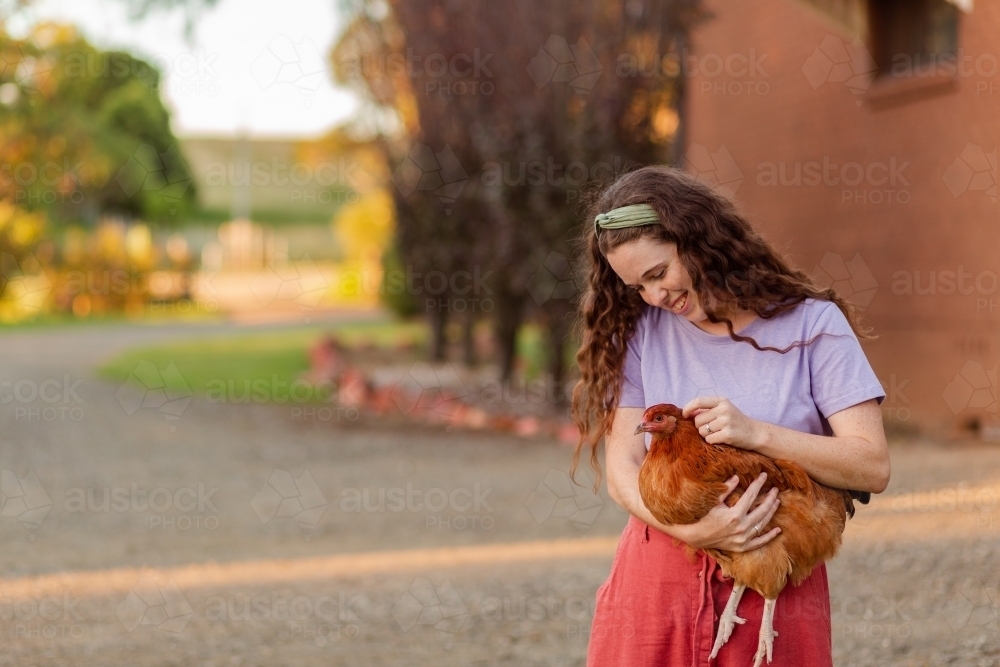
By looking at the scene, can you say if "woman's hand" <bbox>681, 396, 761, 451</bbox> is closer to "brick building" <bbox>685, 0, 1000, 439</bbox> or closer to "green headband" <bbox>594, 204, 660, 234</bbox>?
"green headband" <bbox>594, 204, 660, 234</bbox>

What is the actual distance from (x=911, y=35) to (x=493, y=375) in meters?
6.70

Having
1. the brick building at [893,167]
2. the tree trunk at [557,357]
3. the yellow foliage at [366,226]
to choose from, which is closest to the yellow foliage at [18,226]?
the yellow foliage at [366,226]

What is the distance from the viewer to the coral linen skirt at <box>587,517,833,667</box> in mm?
2221

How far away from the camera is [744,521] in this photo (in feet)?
7.09

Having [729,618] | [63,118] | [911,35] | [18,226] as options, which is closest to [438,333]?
[911,35]

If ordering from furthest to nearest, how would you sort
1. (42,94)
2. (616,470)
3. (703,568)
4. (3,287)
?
(3,287) → (42,94) → (616,470) → (703,568)

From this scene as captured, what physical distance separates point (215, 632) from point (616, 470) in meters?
3.25

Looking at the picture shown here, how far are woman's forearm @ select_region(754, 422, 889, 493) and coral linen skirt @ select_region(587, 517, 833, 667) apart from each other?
0.25 metres

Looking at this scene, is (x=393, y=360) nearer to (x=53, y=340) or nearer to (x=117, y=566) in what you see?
(x=53, y=340)

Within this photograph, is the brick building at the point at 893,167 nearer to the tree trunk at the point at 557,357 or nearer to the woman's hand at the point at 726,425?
the tree trunk at the point at 557,357

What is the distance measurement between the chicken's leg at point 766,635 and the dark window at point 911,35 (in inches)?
329

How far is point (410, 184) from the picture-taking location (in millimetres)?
15352

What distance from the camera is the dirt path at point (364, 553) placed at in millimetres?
4773

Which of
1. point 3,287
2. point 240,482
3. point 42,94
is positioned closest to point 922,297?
point 240,482
